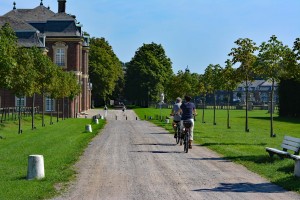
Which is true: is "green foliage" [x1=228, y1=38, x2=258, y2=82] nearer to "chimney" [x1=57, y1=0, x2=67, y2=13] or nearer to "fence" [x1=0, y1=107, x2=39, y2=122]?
"fence" [x1=0, y1=107, x2=39, y2=122]

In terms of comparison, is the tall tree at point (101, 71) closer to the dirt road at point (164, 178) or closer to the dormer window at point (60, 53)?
the dormer window at point (60, 53)

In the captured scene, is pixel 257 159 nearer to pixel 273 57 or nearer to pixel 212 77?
pixel 273 57

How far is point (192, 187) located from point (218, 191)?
678 millimetres

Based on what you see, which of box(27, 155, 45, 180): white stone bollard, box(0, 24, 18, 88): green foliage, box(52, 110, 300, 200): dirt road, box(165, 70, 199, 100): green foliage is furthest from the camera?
box(165, 70, 199, 100): green foliage

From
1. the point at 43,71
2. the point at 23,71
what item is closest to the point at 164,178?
the point at 23,71

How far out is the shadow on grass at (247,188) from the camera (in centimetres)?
1097

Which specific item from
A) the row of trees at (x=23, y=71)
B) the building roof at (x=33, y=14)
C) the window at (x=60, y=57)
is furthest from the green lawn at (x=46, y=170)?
the building roof at (x=33, y=14)

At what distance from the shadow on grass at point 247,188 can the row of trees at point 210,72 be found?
6419mm

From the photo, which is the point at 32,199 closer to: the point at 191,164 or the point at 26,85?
the point at 191,164

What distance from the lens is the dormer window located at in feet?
213

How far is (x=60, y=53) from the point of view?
65.6 metres

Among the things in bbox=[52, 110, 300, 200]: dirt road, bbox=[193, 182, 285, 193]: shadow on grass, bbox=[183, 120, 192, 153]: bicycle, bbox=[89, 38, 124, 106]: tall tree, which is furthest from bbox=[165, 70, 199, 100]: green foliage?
bbox=[89, 38, 124, 106]: tall tree

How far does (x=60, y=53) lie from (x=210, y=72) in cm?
2455

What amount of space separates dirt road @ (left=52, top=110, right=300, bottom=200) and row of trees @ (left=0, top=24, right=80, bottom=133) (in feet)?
27.8
